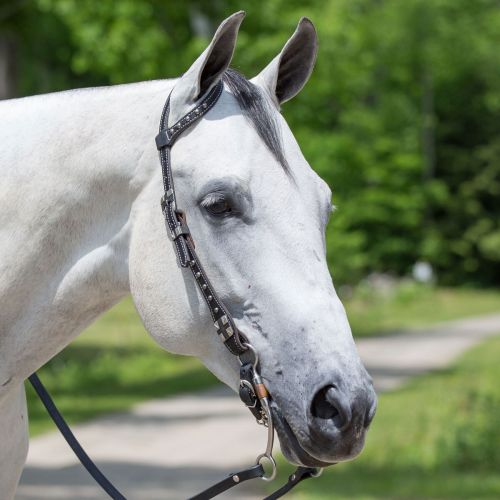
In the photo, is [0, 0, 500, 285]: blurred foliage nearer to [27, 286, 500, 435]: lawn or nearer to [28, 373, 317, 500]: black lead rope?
[27, 286, 500, 435]: lawn

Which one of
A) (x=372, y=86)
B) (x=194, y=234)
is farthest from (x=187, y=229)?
(x=372, y=86)

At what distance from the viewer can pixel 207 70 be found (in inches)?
109

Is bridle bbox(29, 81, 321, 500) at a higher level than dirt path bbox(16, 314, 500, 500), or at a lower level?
higher

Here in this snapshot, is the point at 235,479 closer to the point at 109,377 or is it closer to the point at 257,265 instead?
the point at 257,265

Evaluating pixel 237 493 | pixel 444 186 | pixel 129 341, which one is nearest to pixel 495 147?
pixel 444 186

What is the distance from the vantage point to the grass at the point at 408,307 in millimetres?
25578

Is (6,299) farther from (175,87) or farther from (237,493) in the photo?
(237,493)

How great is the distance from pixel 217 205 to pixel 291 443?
586mm

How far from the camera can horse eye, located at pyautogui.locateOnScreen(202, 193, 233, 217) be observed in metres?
2.67

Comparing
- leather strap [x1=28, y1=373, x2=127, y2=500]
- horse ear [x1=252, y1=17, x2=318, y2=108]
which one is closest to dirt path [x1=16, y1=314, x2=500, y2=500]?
leather strap [x1=28, y1=373, x2=127, y2=500]

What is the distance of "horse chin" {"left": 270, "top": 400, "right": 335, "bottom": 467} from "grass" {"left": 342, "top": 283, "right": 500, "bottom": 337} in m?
20.4

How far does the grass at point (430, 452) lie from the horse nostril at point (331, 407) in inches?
236

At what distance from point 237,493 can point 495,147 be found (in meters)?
34.4

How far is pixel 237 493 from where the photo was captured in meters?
8.78
